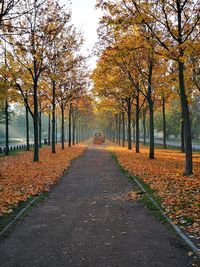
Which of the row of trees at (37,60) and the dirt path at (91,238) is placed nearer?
the dirt path at (91,238)

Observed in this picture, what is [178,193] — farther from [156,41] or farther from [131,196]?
[156,41]

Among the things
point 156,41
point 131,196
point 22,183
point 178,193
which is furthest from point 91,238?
point 156,41

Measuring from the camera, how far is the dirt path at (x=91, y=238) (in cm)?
612

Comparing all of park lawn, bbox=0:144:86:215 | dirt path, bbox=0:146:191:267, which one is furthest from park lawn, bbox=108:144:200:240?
park lawn, bbox=0:144:86:215

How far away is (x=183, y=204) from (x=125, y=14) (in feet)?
33.6

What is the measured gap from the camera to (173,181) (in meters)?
14.4

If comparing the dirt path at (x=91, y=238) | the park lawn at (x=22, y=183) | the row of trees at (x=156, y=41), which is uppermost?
the row of trees at (x=156, y=41)

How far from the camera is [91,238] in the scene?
7402mm

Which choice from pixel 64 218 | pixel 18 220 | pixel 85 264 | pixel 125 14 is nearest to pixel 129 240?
pixel 85 264

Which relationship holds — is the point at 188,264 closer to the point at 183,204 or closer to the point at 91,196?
the point at 183,204

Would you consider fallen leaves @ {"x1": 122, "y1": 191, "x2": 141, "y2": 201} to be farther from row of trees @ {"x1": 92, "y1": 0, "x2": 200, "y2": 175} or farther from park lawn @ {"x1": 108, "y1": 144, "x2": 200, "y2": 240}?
row of trees @ {"x1": 92, "y1": 0, "x2": 200, "y2": 175}

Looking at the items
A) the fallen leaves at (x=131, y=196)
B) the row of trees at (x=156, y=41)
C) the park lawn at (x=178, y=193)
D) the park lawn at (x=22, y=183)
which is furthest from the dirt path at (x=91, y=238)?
the row of trees at (x=156, y=41)

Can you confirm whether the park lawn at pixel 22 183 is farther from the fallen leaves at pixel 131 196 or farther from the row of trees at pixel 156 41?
the row of trees at pixel 156 41

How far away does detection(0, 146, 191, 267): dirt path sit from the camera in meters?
6.12
